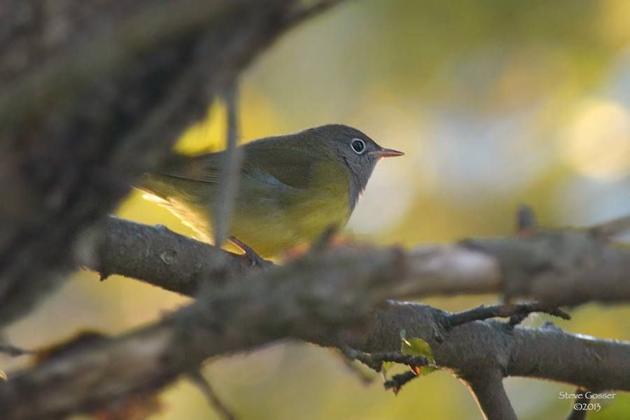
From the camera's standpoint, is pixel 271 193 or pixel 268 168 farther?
pixel 268 168

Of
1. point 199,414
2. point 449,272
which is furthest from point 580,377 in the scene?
point 199,414

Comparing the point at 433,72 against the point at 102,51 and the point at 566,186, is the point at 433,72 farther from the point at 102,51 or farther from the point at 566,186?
the point at 102,51

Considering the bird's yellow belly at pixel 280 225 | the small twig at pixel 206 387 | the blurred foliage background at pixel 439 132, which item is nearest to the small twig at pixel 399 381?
the small twig at pixel 206 387

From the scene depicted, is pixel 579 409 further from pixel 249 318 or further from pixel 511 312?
pixel 249 318

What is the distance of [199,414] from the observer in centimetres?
669

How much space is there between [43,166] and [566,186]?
574 centimetres

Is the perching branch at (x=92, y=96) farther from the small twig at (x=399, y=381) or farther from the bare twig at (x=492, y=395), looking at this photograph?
the bare twig at (x=492, y=395)

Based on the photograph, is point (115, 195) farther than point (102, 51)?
Yes

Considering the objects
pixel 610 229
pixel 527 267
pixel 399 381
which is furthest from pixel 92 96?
pixel 399 381

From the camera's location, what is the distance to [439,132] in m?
7.84

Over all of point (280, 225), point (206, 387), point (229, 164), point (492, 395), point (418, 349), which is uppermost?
point (280, 225)

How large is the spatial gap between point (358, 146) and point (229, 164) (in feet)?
20.0

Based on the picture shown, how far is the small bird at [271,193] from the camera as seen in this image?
599cm

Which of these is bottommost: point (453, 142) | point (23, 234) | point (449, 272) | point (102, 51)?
point (449, 272)
